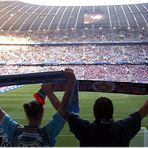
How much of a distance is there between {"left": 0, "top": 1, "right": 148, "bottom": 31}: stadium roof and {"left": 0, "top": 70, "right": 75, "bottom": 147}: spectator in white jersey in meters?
51.9

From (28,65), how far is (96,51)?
971 centimetres

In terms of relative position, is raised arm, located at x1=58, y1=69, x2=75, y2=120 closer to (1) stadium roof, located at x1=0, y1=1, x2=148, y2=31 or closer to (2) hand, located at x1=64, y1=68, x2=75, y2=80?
(2) hand, located at x1=64, y1=68, x2=75, y2=80

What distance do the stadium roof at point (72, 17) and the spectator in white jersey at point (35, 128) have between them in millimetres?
51862

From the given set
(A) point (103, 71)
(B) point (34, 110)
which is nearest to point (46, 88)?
(B) point (34, 110)

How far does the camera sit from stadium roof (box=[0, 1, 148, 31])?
54906 mm

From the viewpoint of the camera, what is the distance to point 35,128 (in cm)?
347

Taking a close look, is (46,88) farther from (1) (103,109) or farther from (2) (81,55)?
(2) (81,55)

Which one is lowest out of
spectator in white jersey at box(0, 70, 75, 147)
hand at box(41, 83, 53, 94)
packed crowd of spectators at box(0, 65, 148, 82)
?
packed crowd of spectators at box(0, 65, 148, 82)

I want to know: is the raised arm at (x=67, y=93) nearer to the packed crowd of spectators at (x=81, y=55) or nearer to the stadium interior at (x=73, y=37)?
the packed crowd of spectators at (x=81, y=55)

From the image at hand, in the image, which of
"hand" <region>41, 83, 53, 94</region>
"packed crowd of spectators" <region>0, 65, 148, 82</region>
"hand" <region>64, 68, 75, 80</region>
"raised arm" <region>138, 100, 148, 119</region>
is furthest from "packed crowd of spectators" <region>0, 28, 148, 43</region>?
"raised arm" <region>138, 100, 148, 119</region>

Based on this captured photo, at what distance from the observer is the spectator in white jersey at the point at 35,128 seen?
134 inches

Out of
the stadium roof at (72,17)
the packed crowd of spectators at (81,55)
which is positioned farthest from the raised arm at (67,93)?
the stadium roof at (72,17)

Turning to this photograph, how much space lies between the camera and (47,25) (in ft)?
188

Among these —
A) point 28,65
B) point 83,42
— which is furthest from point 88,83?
point 83,42
